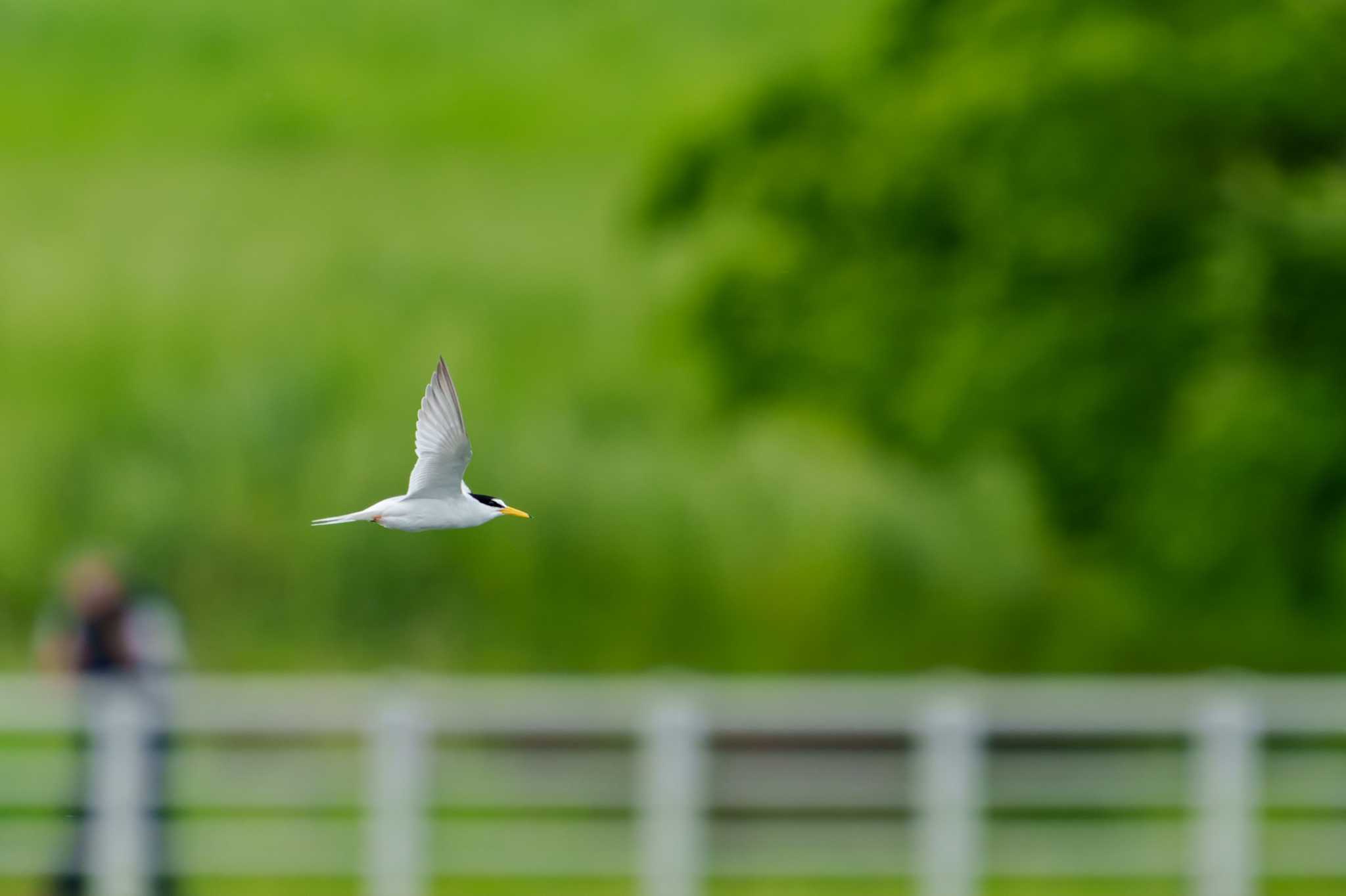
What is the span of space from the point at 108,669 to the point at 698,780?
642 cm

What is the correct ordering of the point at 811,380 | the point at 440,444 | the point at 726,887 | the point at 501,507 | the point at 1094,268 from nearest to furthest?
the point at 501,507
the point at 440,444
the point at 1094,268
the point at 726,887
the point at 811,380

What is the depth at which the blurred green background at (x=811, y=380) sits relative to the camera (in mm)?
15820

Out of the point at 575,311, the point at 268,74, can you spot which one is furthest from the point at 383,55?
the point at 575,311

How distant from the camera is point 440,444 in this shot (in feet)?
4.47

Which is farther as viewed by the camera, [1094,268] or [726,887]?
[726,887]

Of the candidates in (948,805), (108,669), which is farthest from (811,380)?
(108,669)

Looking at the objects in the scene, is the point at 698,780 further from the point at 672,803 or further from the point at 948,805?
the point at 948,805

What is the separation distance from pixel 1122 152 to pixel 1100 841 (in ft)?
22.6

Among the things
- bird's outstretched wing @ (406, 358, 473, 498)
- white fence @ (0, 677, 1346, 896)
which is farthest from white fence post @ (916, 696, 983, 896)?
bird's outstretched wing @ (406, 358, 473, 498)

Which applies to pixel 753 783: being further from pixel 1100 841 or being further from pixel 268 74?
pixel 268 74

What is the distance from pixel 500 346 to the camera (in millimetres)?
26281

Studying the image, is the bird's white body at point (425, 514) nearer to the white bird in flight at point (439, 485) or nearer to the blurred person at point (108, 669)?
the white bird in flight at point (439, 485)

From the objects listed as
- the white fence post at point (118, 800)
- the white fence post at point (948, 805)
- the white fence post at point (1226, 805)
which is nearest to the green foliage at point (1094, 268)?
the white fence post at point (1226, 805)

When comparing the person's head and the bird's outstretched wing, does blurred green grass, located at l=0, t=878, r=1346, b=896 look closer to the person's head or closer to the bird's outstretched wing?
the person's head
